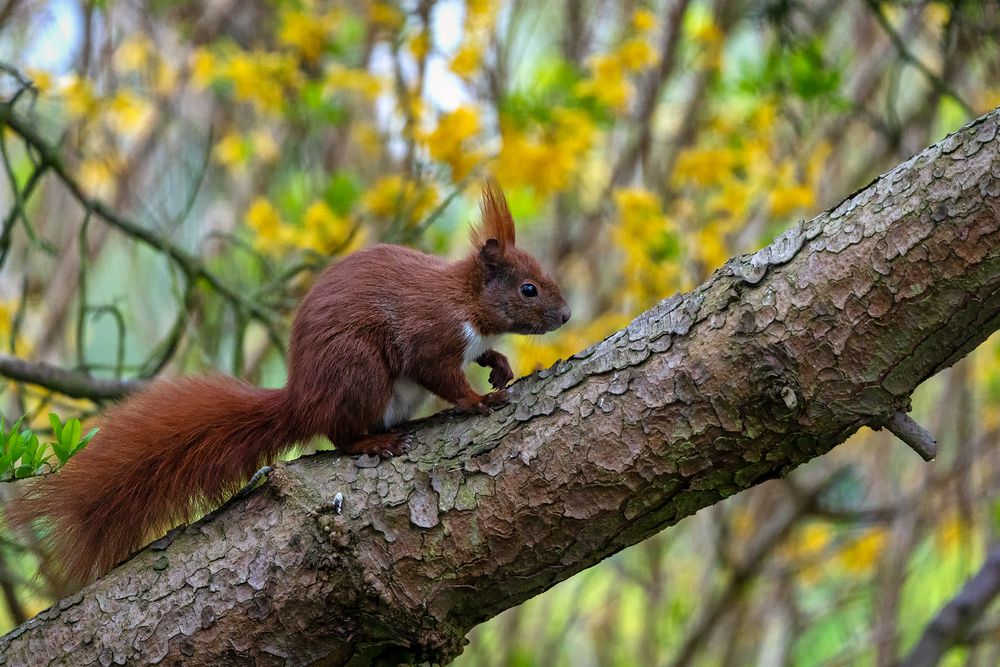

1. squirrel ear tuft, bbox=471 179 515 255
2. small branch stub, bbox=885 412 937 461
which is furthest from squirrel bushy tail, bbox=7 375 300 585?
small branch stub, bbox=885 412 937 461

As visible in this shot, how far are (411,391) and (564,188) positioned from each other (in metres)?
1.41

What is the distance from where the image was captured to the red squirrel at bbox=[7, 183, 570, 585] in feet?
5.99

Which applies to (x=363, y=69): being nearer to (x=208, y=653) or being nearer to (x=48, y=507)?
(x=48, y=507)

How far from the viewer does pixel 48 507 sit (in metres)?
1.83

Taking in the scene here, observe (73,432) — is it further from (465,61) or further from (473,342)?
(465,61)

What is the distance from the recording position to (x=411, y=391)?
209cm

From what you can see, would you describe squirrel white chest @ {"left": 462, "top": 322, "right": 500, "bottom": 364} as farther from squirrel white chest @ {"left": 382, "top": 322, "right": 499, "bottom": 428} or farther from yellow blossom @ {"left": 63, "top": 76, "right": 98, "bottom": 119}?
yellow blossom @ {"left": 63, "top": 76, "right": 98, "bottom": 119}

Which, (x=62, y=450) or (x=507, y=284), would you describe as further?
(x=507, y=284)

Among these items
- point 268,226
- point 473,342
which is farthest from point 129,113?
point 473,342

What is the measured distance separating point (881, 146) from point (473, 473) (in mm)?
2908

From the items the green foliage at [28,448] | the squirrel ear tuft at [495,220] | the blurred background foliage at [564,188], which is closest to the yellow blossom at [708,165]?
the blurred background foliage at [564,188]

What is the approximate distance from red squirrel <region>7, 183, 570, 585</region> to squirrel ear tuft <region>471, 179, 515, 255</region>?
220mm

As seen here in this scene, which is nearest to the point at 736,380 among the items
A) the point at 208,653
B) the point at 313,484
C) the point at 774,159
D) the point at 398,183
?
the point at 313,484

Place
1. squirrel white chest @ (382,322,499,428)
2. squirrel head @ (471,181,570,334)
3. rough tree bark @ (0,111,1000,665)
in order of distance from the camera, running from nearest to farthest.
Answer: rough tree bark @ (0,111,1000,665), squirrel white chest @ (382,322,499,428), squirrel head @ (471,181,570,334)
